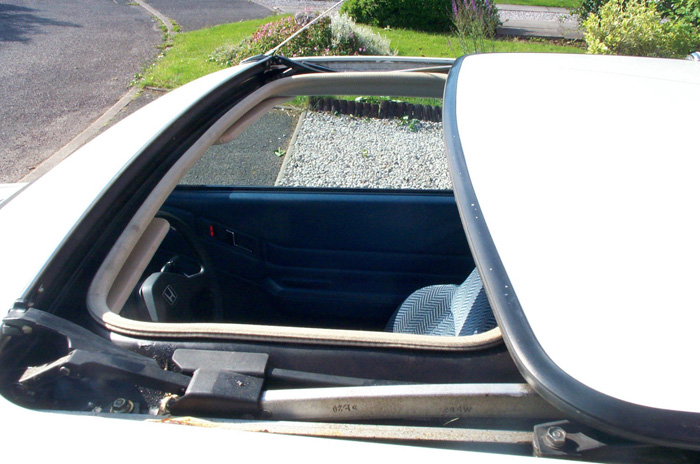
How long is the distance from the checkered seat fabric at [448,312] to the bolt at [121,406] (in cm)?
88

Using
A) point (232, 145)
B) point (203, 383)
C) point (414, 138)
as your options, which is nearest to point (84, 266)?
point (203, 383)

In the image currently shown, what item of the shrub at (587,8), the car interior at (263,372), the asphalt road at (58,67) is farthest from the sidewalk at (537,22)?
the car interior at (263,372)

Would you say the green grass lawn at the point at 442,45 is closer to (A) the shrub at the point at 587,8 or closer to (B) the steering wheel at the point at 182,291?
(A) the shrub at the point at 587,8

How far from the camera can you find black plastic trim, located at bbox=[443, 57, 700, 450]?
0.83m

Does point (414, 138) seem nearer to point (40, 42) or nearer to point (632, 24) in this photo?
point (632, 24)

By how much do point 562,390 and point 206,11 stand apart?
53.6 feet

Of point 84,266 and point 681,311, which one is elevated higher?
point 681,311

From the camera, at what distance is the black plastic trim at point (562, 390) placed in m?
0.83

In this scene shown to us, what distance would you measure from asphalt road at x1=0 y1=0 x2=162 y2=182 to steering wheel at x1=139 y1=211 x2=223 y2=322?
144 inches

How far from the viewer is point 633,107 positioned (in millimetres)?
1386

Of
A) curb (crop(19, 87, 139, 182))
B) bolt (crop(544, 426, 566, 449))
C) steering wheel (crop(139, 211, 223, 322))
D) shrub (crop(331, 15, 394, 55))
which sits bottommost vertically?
curb (crop(19, 87, 139, 182))

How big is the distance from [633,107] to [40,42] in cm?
1205

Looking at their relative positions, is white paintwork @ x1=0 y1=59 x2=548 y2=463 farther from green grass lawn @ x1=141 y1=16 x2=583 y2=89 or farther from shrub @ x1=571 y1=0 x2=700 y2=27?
shrub @ x1=571 y1=0 x2=700 y2=27

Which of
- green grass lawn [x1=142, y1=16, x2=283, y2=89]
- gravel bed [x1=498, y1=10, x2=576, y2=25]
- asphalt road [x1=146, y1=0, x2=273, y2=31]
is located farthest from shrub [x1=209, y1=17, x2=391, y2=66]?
gravel bed [x1=498, y1=10, x2=576, y2=25]
